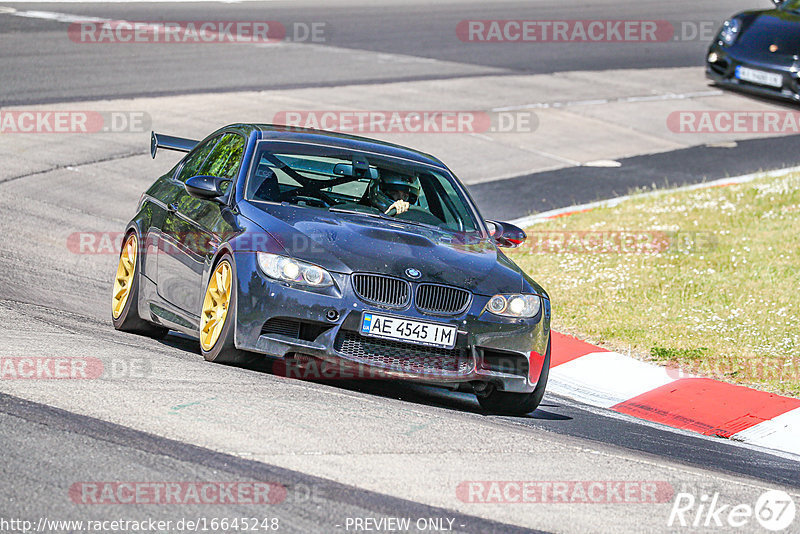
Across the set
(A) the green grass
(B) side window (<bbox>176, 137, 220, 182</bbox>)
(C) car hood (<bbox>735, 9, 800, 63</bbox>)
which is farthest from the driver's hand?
(C) car hood (<bbox>735, 9, 800, 63</bbox>)

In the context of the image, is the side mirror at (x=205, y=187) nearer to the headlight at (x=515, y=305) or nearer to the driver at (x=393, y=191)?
the driver at (x=393, y=191)

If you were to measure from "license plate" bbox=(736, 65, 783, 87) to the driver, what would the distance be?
495 inches

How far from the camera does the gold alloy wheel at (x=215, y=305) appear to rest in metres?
6.86

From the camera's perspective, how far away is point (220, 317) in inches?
272

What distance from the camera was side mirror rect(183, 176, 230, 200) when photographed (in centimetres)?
748

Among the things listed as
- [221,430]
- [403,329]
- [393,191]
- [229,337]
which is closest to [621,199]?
[393,191]

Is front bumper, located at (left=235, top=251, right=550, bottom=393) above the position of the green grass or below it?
above

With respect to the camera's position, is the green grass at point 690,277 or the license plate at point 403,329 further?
the green grass at point 690,277

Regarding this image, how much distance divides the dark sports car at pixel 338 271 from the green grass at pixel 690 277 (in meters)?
2.05

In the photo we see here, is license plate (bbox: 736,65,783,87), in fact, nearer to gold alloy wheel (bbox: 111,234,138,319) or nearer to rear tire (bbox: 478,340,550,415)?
rear tire (bbox: 478,340,550,415)

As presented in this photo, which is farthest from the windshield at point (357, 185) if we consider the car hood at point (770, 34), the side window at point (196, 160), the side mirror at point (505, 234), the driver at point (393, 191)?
the car hood at point (770, 34)

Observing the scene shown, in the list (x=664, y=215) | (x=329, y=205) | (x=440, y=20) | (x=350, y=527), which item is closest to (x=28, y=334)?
(x=329, y=205)

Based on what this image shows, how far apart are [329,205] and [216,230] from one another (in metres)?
0.77

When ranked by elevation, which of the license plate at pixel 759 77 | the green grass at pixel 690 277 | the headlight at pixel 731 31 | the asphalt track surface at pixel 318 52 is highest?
the headlight at pixel 731 31
